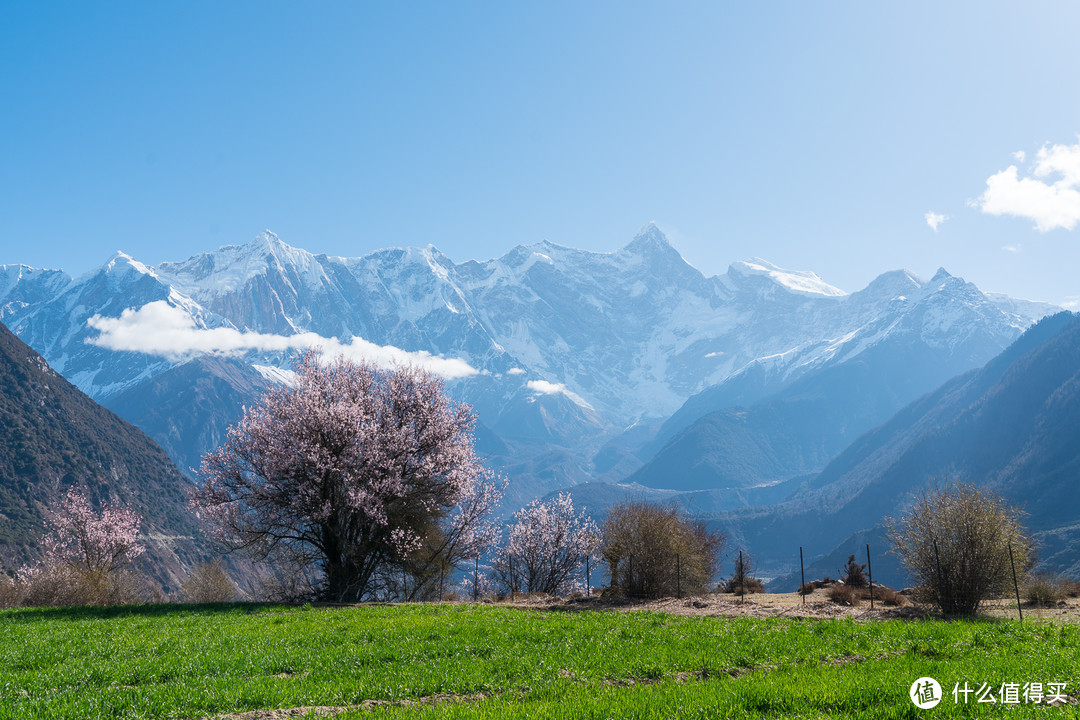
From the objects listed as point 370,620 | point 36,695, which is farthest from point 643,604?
point 36,695

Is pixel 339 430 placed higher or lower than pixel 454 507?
higher

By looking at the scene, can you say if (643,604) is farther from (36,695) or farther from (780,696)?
(36,695)

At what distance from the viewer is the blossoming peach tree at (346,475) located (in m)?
29.2

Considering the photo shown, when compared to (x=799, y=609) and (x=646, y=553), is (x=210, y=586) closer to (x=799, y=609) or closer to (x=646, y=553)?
(x=646, y=553)

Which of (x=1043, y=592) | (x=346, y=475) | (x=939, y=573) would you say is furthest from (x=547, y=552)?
(x=939, y=573)

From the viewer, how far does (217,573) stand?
284 feet

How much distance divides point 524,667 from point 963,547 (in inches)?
794

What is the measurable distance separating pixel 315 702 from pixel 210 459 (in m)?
22.1

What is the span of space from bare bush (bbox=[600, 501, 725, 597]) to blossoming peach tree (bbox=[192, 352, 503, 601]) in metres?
10.9

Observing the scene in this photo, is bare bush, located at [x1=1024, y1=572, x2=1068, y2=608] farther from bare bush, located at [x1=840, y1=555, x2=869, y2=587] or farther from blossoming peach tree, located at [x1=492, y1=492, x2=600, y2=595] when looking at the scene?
blossoming peach tree, located at [x1=492, y1=492, x2=600, y2=595]

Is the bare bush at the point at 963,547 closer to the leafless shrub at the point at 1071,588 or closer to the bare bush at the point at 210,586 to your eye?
the leafless shrub at the point at 1071,588

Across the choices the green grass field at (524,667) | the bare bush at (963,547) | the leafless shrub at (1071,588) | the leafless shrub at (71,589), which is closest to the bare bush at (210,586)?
the leafless shrub at (71,589)

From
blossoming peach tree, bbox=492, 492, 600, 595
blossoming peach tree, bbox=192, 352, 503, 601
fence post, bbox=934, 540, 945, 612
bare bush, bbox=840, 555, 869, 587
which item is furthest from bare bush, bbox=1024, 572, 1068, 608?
blossoming peach tree, bbox=492, 492, 600, 595

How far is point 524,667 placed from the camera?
42.3 ft
